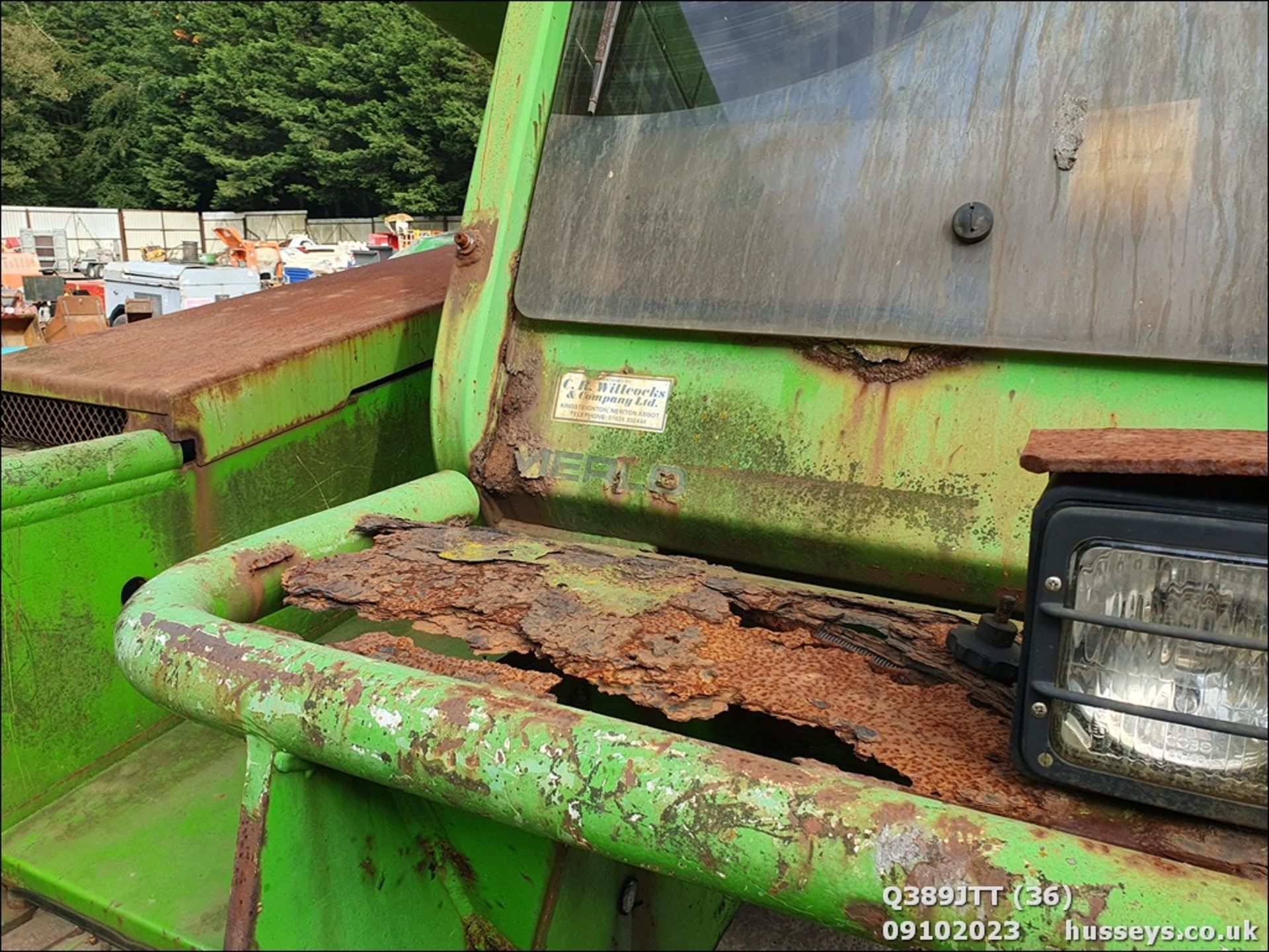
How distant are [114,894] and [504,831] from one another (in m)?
0.63

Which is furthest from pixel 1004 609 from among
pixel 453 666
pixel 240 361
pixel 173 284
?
pixel 173 284

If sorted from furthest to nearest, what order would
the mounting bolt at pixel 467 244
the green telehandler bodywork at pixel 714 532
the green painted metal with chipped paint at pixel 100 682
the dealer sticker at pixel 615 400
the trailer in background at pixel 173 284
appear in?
the trailer in background at pixel 173 284, the mounting bolt at pixel 467 244, the dealer sticker at pixel 615 400, the green painted metal with chipped paint at pixel 100 682, the green telehandler bodywork at pixel 714 532

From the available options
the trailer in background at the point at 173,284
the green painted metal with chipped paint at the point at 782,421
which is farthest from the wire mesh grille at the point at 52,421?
the trailer in background at the point at 173,284

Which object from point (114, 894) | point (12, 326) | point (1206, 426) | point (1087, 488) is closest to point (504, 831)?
point (114, 894)

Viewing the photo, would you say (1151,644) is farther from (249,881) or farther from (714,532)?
(249,881)

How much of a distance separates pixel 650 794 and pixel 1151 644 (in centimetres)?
50

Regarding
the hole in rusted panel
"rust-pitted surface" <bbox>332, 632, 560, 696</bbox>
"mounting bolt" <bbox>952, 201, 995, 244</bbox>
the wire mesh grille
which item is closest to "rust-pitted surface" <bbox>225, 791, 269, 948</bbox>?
"rust-pitted surface" <bbox>332, 632, 560, 696</bbox>

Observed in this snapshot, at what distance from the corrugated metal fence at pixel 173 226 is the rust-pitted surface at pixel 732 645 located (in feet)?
76.8

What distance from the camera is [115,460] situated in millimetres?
1708

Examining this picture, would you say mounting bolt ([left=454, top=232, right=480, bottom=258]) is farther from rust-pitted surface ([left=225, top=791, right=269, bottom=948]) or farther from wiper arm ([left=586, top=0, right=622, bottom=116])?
rust-pitted surface ([left=225, top=791, right=269, bottom=948])

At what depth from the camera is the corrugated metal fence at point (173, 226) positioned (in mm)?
22906

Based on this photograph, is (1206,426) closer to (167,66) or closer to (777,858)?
(777,858)

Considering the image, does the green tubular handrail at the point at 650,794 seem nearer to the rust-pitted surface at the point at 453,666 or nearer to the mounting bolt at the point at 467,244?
the rust-pitted surface at the point at 453,666

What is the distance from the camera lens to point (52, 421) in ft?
6.55
